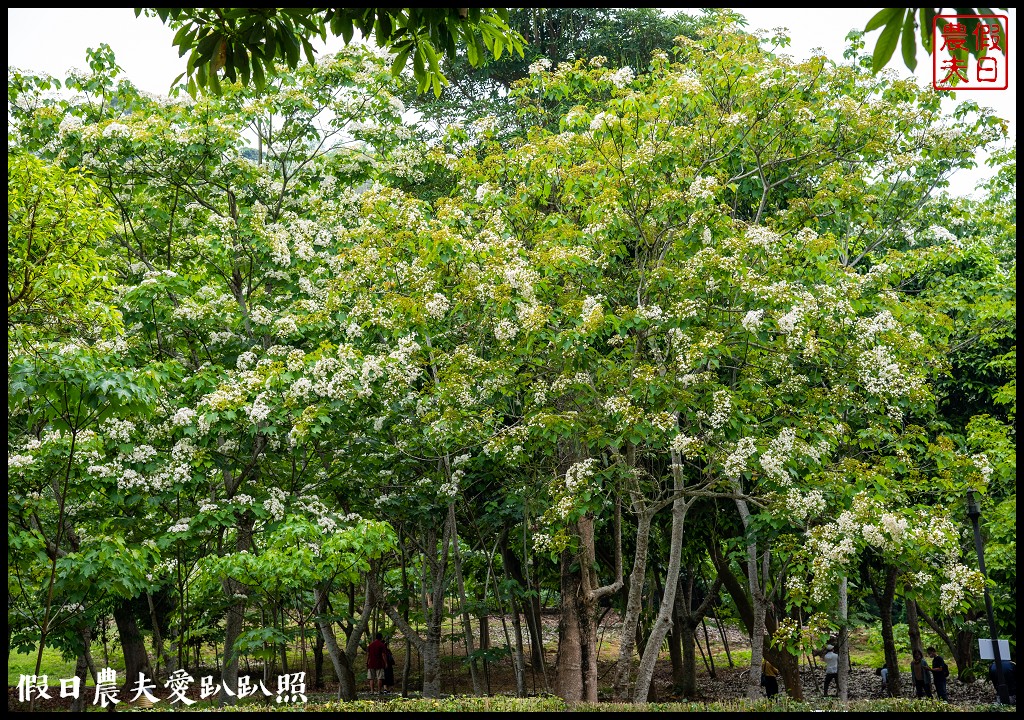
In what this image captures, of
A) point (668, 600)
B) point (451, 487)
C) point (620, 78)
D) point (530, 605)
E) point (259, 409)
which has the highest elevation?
point (620, 78)

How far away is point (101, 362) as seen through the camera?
23.6ft

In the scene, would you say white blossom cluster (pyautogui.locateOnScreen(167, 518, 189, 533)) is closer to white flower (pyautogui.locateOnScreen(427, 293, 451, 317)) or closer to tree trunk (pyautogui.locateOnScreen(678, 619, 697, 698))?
white flower (pyautogui.locateOnScreen(427, 293, 451, 317))

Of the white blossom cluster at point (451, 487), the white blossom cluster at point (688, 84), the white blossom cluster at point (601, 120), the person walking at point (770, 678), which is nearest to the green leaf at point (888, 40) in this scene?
the white blossom cluster at point (601, 120)

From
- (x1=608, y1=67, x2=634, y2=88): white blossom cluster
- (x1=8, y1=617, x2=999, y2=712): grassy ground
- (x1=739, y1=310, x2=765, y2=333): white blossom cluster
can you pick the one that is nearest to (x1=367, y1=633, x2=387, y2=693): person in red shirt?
(x1=8, y1=617, x2=999, y2=712): grassy ground

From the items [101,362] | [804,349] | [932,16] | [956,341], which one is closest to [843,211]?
[804,349]

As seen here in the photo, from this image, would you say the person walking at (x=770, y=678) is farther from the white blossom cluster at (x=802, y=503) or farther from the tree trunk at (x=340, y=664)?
the white blossom cluster at (x=802, y=503)

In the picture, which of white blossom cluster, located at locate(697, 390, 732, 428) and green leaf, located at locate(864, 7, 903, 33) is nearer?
green leaf, located at locate(864, 7, 903, 33)

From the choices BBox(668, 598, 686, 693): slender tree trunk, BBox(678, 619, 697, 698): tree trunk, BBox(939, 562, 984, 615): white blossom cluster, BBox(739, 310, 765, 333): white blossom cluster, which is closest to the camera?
BBox(939, 562, 984, 615): white blossom cluster

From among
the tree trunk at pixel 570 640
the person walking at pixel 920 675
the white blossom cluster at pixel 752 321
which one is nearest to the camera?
the white blossom cluster at pixel 752 321

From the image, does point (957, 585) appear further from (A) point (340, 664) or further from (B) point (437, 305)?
(A) point (340, 664)

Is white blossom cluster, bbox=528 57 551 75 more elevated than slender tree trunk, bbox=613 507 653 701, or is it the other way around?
white blossom cluster, bbox=528 57 551 75

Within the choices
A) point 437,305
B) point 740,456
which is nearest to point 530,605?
point 437,305

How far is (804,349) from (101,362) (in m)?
6.60

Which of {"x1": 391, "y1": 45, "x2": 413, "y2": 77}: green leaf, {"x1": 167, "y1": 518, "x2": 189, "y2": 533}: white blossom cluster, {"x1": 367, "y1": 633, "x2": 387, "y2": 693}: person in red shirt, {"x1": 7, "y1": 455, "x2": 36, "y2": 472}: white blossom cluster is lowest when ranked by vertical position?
{"x1": 367, "y1": 633, "x2": 387, "y2": 693}: person in red shirt
